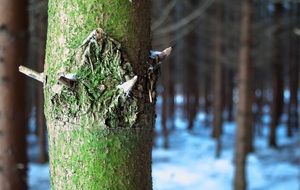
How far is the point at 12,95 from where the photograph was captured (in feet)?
10.9

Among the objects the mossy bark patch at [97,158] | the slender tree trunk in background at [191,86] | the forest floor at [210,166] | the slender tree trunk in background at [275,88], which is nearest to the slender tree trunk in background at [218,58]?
the forest floor at [210,166]

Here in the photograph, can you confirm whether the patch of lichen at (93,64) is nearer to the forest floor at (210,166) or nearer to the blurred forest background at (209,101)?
the blurred forest background at (209,101)

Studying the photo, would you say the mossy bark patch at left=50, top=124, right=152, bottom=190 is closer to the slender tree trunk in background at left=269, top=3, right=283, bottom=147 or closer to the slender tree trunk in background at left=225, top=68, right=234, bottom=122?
the slender tree trunk in background at left=269, top=3, right=283, bottom=147

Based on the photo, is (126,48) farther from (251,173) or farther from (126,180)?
(251,173)

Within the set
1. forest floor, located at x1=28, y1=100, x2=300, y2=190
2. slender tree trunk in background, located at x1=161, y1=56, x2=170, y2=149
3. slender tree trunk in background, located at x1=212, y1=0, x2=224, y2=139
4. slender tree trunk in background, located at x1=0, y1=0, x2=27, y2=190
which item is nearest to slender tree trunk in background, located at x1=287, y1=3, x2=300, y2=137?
forest floor, located at x1=28, y1=100, x2=300, y2=190

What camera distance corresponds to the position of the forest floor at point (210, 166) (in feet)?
41.4

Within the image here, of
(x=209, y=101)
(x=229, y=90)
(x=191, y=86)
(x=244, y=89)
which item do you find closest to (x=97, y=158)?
(x=244, y=89)

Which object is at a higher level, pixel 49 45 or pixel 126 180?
pixel 49 45

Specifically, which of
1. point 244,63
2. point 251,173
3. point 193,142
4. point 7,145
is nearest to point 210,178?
point 251,173

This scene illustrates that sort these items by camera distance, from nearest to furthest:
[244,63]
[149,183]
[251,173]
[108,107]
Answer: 1. [108,107]
2. [149,183]
3. [244,63]
4. [251,173]

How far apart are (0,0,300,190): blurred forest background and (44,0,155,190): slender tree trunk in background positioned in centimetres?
42

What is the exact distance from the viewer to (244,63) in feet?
34.6

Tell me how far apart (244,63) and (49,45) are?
9618 mm

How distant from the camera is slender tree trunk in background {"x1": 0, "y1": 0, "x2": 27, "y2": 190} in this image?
3287 mm
